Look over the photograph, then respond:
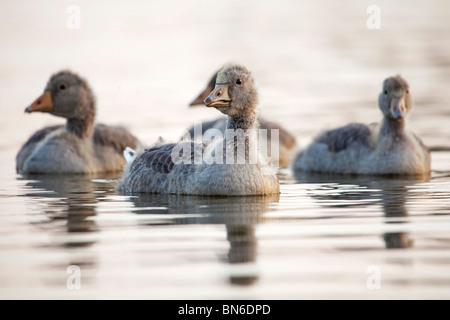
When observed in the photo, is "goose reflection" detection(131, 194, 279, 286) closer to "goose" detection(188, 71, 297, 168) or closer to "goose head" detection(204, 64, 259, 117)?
"goose head" detection(204, 64, 259, 117)

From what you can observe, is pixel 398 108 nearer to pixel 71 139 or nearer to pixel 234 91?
pixel 234 91

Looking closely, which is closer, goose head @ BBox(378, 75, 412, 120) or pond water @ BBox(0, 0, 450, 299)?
pond water @ BBox(0, 0, 450, 299)

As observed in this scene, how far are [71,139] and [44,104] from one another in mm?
815

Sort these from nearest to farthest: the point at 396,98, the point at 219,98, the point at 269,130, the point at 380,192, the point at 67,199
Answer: the point at 219,98
the point at 67,199
the point at 380,192
the point at 396,98
the point at 269,130

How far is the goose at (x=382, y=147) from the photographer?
15773 millimetres

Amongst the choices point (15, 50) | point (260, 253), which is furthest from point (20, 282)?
point (15, 50)

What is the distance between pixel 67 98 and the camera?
17.9 metres

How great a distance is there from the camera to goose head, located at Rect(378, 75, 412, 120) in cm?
1584

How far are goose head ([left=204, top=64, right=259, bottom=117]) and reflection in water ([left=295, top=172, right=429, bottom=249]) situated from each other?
64.3 inches

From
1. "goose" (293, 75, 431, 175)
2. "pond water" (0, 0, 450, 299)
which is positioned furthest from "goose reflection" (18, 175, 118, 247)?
"goose" (293, 75, 431, 175)

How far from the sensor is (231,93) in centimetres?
1220

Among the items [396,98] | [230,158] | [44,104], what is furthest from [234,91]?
[44,104]

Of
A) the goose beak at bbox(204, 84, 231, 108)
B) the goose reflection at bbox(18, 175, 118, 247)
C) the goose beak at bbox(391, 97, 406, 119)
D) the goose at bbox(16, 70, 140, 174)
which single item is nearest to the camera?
the goose reflection at bbox(18, 175, 118, 247)

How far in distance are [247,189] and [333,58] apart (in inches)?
911
